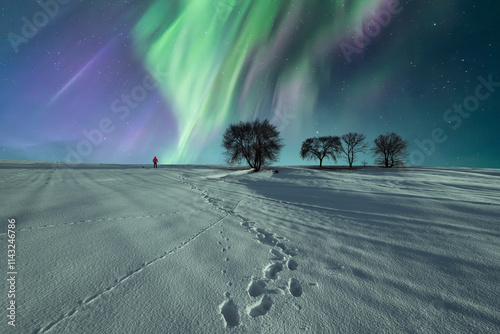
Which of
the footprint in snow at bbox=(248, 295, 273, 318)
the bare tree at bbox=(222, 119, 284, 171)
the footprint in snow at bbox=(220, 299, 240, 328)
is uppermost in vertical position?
the bare tree at bbox=(222, 119, 284, 171)

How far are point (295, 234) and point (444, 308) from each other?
1759 millimetres

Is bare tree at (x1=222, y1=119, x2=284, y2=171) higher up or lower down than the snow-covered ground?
higher up

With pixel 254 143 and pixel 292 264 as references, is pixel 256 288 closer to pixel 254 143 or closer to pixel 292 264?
pixel 292 264

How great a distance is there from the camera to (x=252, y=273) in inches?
75.9

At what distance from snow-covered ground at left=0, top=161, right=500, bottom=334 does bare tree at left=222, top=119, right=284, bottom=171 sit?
16.9 meters

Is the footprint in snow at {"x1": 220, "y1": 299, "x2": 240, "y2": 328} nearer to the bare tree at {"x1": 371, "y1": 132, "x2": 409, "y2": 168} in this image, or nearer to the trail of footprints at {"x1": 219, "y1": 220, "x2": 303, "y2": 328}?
the trail of footprints at {"x1": 219, "y1": 220, "x2": 303, "y2": 328}

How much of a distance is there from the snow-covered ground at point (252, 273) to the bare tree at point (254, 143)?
16851 millimetres

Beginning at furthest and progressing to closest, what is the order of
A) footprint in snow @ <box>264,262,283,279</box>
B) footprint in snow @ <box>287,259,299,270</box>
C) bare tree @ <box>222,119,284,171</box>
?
bare tree @ <box>222,119,284,171</box> → footprint in snow @ <box>287,259,299,270</box> → footprint in snow @ <box>264,262,283,279</box>

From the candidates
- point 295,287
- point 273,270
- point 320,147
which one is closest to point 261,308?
point 295,287

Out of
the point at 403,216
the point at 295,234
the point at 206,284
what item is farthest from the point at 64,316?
the point at 403,216

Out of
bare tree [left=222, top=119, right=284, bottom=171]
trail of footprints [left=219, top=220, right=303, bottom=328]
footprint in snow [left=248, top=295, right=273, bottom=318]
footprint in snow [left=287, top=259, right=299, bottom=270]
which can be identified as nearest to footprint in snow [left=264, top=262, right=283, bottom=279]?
trail of footprints [left=219, top=220, right=303, bottom=328]

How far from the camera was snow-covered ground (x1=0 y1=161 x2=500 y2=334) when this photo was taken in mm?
1325

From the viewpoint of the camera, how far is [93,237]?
96.9 inches

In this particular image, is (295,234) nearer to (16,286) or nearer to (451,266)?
(451,266)
